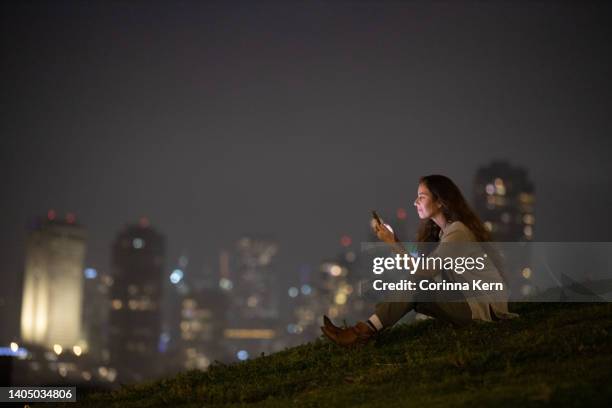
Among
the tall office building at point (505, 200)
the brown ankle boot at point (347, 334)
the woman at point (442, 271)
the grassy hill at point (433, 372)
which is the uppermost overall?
the tall office building at point (505, 200)

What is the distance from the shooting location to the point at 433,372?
26.3 ft

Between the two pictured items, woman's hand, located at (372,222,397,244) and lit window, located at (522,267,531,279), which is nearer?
woman's hand, located at (372,222,397,244)

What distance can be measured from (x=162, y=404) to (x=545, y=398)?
439cm

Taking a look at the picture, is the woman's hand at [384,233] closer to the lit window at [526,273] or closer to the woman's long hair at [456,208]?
the woman's long hair at [456,208]

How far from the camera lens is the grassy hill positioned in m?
6.89

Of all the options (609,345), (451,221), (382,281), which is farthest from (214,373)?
(609,345)

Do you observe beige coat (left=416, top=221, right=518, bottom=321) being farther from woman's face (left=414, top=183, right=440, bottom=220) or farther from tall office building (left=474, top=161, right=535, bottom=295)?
tall office building (left=474, top=161, right=535, bottom=295)

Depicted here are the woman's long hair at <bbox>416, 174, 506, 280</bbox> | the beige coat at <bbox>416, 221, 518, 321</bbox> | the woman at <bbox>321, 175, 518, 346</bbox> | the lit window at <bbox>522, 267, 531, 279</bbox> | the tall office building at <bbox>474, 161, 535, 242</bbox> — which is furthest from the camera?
the tall office building at <bbox>474, 161, 535, 242</bbox>

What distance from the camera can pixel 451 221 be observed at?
389 inches

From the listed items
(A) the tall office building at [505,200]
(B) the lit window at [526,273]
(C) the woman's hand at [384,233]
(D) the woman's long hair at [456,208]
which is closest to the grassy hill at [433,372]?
(D) the woman's long hair at [456,208]

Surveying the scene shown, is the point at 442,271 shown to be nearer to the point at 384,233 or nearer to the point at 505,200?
the point at 384,233

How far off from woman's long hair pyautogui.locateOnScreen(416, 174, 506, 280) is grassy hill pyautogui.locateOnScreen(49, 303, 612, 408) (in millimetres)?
903

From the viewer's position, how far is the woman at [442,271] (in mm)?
9242

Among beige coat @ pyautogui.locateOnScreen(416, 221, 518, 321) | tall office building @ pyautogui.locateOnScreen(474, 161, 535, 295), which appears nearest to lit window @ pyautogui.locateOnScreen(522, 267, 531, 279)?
beige coat @ pyautogui.locateOnScreen(416, 221, 518, 321)
